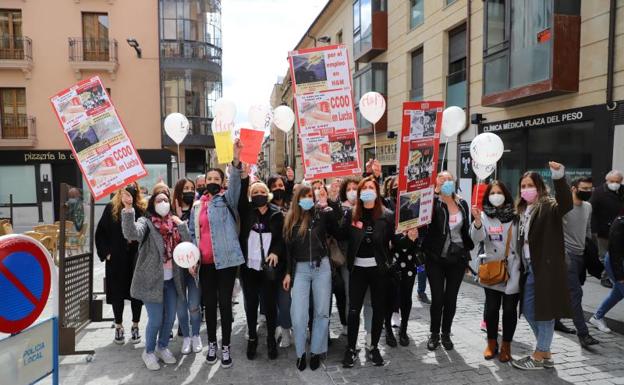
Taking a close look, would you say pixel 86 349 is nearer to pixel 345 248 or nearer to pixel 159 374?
pixel 159 374

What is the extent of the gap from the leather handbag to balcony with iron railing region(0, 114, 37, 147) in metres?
21.8

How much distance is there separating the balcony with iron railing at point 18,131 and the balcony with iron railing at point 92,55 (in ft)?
10.6

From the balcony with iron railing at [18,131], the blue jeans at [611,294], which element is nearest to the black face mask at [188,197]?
the blue jeans at [611,294]

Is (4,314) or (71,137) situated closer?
(4,314)

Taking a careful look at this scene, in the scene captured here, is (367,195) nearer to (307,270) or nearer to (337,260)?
(337,260)

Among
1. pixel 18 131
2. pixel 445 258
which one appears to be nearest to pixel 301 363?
pixel 445 258

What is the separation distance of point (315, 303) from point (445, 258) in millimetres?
1512

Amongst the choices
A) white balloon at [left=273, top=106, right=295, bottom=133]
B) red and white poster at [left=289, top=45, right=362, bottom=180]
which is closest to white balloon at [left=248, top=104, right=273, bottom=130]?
white balloon at [left=273, top=106, right=295, bottom=133]

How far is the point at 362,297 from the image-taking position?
4.40 m

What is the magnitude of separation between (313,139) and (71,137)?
2816 millimetres

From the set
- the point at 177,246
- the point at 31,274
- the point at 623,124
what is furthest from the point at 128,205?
the point at 623,124

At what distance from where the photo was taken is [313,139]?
217 inches

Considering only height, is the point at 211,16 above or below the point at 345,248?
above

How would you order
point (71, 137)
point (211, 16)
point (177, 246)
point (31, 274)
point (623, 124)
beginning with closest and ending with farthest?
1. point (31, 274)
2. point (177, 246)
3. point (71, 137)
4. point (623, 124)
5. point (211, 16)
